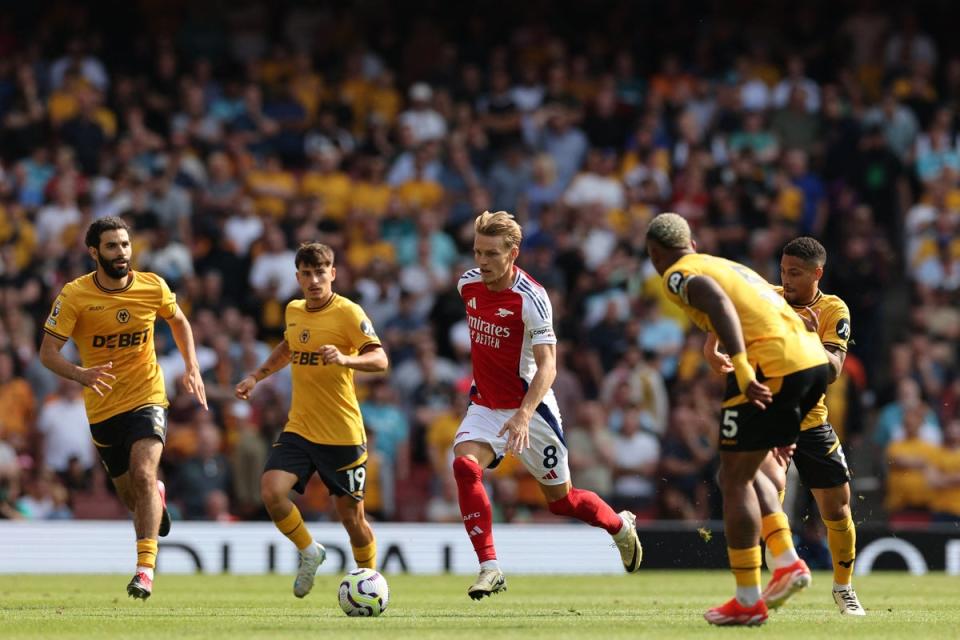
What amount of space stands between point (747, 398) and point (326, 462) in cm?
392

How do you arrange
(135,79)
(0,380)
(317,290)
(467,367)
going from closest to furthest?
(317,290)
(0,380)
(467,367)
(135,79)

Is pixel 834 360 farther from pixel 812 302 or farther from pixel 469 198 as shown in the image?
pixel 469 198

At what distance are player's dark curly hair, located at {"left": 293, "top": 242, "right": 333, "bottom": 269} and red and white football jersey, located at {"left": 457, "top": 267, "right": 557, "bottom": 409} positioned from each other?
105cm

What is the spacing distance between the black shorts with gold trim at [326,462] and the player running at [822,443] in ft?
Result: 9.96

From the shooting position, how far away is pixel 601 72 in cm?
2461

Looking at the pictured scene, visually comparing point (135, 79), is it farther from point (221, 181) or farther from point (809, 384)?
point (809, 384)

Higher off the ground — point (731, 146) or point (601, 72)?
point (601, 72)

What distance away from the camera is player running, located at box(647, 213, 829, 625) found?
9164mm

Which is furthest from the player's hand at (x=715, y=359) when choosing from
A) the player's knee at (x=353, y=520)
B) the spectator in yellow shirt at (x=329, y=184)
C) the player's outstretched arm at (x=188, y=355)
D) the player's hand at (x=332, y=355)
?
the spectator in yellow shirt at (x=329, y=184)

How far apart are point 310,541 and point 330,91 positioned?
512 inches

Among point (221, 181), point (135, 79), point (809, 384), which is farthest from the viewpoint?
point (135, 79)

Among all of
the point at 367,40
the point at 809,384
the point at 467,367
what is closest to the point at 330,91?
the point at 367,40

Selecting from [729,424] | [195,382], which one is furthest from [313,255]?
[729,424]

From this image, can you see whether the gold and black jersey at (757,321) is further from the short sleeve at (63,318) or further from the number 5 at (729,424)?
the short sleeve at (63,318)
